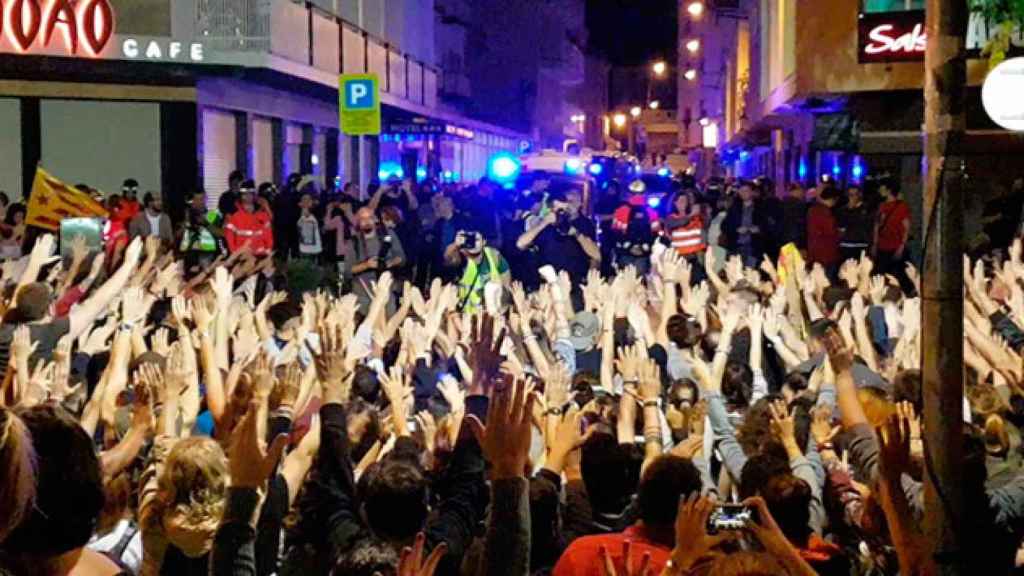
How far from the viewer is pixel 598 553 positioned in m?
4.57

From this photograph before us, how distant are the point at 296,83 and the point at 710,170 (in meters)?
46.7

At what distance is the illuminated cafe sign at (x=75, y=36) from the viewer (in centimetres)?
2170

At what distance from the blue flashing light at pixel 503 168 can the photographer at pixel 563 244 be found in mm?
16519

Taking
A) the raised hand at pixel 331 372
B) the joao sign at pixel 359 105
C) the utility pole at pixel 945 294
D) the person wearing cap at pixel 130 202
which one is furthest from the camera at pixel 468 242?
the utility pole at pixel 945 294

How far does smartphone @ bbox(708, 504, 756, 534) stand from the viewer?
4301mm

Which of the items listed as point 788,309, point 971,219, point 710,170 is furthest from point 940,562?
point 710,170

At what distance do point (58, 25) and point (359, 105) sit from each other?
5.19 metres

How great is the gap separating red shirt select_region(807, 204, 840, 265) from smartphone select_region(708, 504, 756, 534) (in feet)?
48.8

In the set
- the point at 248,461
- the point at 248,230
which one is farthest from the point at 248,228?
the point at 248,461

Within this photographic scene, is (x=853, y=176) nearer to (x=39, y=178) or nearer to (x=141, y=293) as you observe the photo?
(x=39, y=178)

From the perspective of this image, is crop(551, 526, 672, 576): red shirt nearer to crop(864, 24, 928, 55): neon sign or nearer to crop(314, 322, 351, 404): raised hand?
crop(314, 322, 351, 404): raised hand

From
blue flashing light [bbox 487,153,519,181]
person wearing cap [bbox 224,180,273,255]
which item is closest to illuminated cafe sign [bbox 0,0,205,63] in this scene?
person wearing cap [bbox 224,180,273,255]

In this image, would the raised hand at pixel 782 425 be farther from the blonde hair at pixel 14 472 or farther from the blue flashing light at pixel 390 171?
the blue flashing light at pixel 390 171

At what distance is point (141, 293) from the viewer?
955 cm
